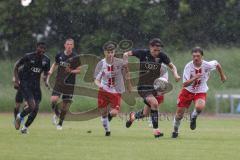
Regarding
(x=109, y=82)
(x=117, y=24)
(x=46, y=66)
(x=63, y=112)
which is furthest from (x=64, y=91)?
(x=117, y=24)

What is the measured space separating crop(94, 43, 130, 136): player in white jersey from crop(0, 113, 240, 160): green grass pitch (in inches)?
24.8

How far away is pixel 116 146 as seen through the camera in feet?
53.5

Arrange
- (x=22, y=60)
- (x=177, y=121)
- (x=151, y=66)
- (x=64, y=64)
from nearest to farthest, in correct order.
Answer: (x=177, y=121) → (x=151, y=66) → (x=22, y=60) → (x=64, y=64)

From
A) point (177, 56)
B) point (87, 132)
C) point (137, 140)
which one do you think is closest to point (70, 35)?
point (177, 56)

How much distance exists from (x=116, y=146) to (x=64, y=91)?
7.43 metres

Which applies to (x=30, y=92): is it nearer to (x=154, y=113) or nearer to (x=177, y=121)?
(x=154, y=113)

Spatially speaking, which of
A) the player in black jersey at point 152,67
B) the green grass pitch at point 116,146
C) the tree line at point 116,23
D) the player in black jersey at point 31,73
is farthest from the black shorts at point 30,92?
the tree line at point 116,23

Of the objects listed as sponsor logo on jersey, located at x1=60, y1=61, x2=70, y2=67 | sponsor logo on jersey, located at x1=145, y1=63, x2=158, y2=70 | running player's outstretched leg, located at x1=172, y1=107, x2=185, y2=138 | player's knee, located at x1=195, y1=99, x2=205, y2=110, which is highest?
sponsor logo on jersey, located at x1=60, y1=61, x2=70, y2=67

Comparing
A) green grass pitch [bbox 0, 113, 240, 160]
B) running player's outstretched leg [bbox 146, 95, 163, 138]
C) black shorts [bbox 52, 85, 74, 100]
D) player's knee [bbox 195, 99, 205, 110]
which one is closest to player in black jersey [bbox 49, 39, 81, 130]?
black shorts [bbox 52, 85, 74, 100]

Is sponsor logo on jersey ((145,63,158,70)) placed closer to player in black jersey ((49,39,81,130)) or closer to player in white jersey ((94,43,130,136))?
player in white jersey ((94,43,130,136))

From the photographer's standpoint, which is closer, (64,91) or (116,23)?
(64,91)

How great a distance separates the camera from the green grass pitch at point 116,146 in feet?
46.4

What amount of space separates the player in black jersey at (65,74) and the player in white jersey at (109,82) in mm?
2720

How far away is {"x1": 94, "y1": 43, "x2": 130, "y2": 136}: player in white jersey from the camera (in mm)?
19359
